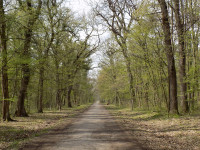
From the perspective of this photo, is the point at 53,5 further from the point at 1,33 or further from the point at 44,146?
the point at 44,146

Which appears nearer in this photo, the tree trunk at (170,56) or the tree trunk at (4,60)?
the tree trunk at (4,60)

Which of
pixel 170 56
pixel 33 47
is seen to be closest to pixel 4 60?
pixel 33 47

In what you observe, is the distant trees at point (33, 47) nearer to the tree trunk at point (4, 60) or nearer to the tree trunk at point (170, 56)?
the tree trunk at point (4, 60)

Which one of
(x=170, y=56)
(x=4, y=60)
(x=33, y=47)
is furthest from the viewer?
(x=33, y=47)

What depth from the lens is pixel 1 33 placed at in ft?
36.0

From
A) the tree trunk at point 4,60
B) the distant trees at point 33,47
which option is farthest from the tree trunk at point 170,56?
the tree trunk at point 4,60

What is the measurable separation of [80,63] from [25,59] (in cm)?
1813

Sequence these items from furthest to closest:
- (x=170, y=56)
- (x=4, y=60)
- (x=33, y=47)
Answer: (x=33, y=47) → (x=170, y=56) → (x=4, y=60)

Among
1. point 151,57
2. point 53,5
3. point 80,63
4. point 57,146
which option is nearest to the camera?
point 57,146

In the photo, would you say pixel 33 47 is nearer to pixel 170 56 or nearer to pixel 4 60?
pixel 4 60

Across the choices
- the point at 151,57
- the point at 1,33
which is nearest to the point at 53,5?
the point at 1,33

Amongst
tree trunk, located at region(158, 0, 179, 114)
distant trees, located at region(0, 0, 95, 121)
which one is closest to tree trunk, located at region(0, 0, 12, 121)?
distant trees, located at region(0, 0, 95, 121)

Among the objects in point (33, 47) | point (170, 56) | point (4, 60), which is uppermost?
point (33, 47)

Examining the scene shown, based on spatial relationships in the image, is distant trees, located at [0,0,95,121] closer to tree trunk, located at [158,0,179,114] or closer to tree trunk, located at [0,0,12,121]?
tree trunk, located at [0,0,12,121]
